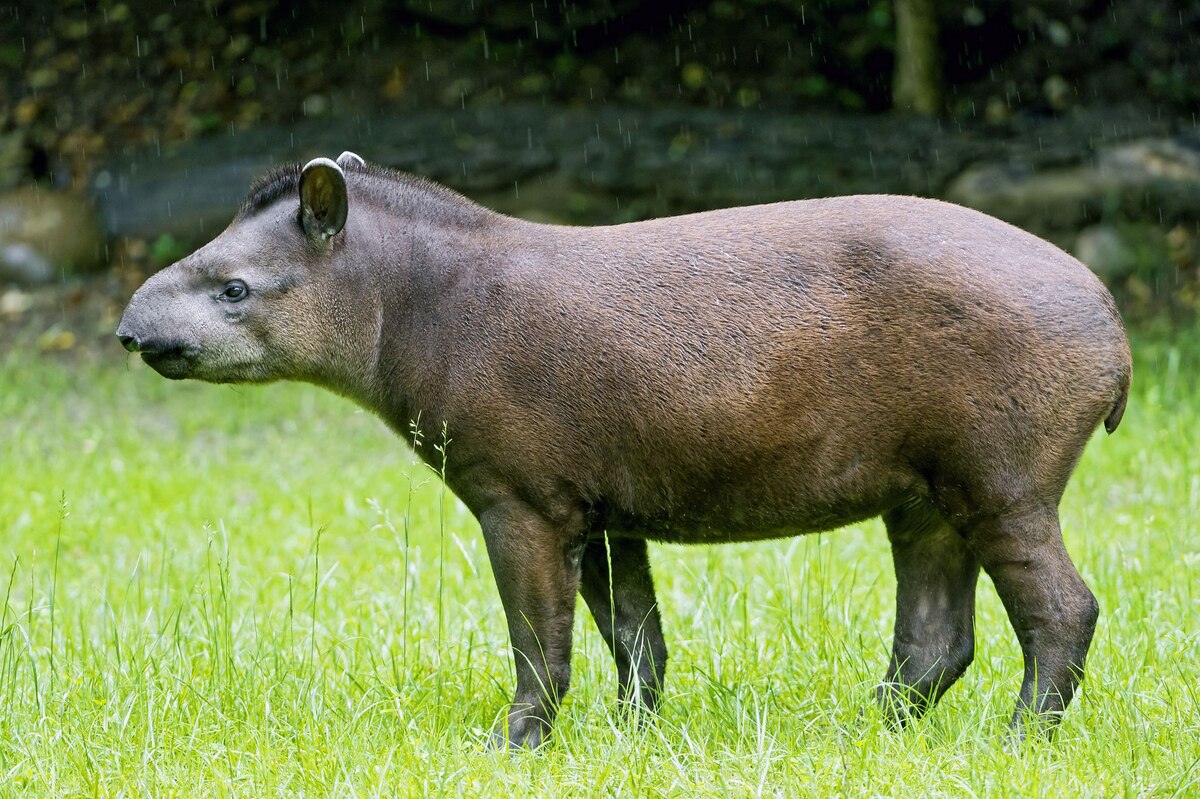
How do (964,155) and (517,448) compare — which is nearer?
(517,448)

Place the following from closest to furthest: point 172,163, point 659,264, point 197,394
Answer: point 659,264, point 197,394, point 172,163

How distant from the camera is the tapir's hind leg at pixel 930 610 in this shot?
4660 millimetres

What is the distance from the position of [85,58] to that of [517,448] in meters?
12.5

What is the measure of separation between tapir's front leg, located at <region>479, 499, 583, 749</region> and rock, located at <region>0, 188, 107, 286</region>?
9542 millimetres

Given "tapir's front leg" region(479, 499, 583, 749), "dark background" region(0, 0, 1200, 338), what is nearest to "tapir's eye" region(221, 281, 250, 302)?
"tapir's front leg" region(479, 499, 583, 749)

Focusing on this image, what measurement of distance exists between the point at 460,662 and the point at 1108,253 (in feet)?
26.1

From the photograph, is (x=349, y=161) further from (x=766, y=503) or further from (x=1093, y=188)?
(x=1093, y=188)

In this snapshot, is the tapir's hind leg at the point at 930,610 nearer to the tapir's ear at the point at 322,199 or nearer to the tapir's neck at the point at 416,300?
the tapir's neck at the point at 416,300

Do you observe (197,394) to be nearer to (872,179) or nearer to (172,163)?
(172,163)

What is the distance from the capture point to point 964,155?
11711 mm

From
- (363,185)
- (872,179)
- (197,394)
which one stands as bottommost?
(197,394)

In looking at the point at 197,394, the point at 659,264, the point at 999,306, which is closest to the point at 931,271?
the point at 999,306

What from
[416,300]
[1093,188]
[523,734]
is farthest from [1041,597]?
[1093,188]

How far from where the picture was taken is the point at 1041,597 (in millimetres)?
4195
